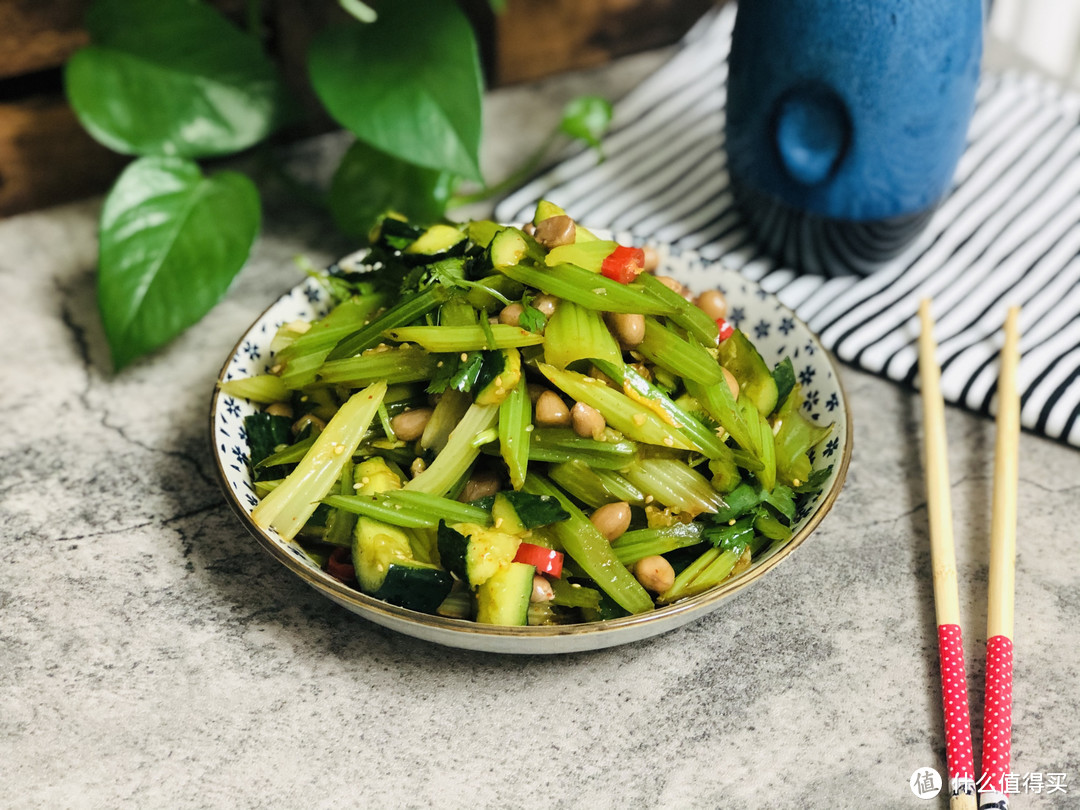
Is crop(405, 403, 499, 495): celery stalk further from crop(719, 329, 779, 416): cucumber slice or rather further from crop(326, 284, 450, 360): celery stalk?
crop(719, 329, 779, 416): cucumber slice

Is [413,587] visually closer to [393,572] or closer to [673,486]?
[393,572]

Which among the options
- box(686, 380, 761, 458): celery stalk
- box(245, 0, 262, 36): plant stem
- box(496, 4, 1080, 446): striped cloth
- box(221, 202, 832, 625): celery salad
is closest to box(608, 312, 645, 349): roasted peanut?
box(221, 202, 832, 625): celery salad

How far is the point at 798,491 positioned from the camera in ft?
5.15

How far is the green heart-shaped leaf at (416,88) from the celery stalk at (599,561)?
89 cm

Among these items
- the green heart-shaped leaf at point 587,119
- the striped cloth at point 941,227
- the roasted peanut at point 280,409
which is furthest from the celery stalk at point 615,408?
the green heart-shaped leaf at point 587,119

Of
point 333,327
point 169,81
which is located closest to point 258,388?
point 333,327

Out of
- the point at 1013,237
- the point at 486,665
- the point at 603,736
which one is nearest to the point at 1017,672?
the point at 603,736

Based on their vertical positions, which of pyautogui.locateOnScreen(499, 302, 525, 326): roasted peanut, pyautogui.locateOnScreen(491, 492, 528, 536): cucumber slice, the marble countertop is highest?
pyautogui.locateOnScreen(499, 302, 525, 326): roasted peanut

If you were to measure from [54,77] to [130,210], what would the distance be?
726mm

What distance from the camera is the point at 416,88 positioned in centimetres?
202

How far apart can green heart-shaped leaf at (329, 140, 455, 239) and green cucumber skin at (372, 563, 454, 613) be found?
1162 mm

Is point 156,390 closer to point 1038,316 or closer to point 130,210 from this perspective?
point 130,210

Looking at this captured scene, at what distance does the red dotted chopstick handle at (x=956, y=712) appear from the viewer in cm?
132

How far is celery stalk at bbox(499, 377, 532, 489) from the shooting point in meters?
1.40
